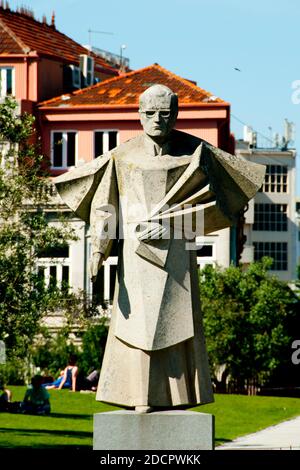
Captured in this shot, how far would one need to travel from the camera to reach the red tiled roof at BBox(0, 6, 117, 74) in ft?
245

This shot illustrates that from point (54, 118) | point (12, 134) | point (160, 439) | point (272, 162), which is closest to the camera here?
point (160, 439)

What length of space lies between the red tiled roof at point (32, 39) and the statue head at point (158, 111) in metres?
59.9

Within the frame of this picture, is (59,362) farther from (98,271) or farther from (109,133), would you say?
(98,271)

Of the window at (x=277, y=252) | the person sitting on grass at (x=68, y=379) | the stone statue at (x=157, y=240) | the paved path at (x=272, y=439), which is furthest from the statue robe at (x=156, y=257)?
the window at (x=277, y=252)

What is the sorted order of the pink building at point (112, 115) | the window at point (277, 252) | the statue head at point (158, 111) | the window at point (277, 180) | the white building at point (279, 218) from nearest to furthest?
the statue head at point (158, 111), the pink building at point (112, 115), the white building at point (279, 218), the window at point (277, 180), the window at point (277, 252)

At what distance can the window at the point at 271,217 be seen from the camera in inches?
5005

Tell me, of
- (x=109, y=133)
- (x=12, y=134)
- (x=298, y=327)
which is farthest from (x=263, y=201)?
(x=12, y=134)

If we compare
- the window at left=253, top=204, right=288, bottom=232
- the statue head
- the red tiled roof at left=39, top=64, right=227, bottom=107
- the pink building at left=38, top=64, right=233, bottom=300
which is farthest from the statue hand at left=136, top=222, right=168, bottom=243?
the window at left=253, top=204, right=288, bottom=232

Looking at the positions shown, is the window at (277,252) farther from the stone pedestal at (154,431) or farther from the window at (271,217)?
the stone pedestal at (154,431)

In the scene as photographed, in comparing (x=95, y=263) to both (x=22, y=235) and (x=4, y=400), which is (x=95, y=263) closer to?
(x=22, y=235)

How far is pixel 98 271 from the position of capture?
46.6ft

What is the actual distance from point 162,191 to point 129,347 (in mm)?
1341

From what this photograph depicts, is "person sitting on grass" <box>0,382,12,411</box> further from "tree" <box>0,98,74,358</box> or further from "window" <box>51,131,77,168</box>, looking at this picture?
"window" <box>51,131,77,168</box>

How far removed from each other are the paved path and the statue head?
10.6 metres
